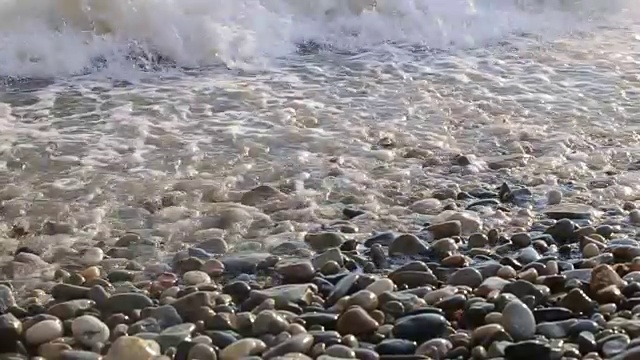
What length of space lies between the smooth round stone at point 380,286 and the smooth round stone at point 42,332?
898mm

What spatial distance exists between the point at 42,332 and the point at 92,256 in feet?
1.95

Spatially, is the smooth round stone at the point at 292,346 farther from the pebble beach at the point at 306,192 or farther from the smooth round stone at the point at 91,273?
the smooth round stone at the point at 91,273

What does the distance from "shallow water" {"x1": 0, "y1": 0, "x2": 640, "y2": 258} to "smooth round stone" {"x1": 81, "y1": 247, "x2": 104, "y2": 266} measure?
0.44ft

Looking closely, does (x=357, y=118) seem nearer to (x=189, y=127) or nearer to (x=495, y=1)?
(x=189, y=127)

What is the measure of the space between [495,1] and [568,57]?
2.67 metres

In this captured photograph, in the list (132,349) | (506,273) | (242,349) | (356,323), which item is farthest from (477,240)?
(132,349)

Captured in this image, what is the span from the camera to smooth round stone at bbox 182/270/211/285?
2822mm

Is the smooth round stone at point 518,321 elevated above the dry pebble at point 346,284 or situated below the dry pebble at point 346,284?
above

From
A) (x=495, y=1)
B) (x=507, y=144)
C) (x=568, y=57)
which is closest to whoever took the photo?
(x=507, y=144)

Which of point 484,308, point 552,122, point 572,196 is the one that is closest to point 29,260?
point 484,308

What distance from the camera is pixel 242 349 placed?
2346mm

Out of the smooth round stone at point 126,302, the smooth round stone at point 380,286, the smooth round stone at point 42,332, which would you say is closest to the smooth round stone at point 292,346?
the smooth round stone at point 380,286

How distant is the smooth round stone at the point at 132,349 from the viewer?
2.30 m

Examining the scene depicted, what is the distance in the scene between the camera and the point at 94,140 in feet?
14.1
